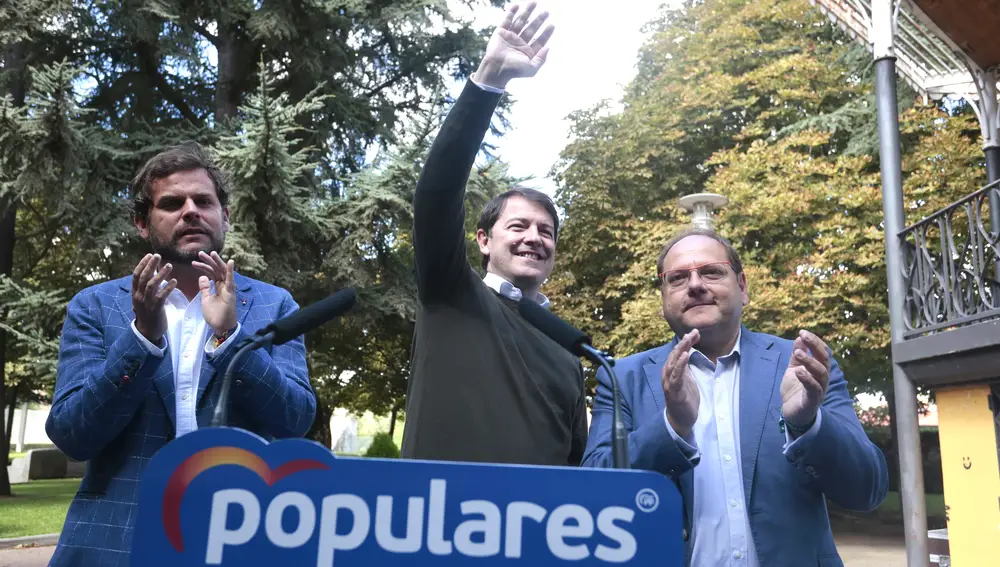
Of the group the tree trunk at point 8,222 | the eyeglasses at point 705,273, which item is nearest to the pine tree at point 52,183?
the tree trunk at point 8,222

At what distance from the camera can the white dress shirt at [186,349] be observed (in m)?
2.23

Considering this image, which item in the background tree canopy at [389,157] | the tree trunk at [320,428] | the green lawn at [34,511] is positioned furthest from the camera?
the tree trunk at [320,428]

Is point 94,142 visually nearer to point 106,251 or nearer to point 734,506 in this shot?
point 106,251

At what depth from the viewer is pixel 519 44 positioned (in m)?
1.95

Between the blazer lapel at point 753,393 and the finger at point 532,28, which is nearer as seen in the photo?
the finger at point 532,28

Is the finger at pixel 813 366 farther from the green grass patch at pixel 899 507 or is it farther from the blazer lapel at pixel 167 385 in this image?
the green grass patch at pixel 899 507

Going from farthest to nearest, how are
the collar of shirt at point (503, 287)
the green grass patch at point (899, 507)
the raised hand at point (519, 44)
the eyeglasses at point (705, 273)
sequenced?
the green grass patch at point (899, 507), the collar of shirt at point (503, 287), the eyeglasses at point (705, 273), the raised hand at point (519, 44)

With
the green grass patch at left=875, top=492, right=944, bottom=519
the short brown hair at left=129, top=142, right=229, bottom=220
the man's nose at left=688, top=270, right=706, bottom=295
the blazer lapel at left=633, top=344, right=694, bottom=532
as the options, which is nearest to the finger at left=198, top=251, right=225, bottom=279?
the short brown hair at left=129, top=142, right=229, bottom=220

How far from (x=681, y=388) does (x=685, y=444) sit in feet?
0.62

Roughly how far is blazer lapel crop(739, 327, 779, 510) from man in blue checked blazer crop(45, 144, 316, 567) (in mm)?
1184

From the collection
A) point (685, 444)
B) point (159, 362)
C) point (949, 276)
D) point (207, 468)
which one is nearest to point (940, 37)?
point (949, 276)

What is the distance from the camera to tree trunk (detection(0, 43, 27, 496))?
43.4ft

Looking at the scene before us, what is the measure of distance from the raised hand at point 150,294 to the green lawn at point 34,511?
13.0m

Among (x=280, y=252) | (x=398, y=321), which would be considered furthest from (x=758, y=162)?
(x=280, y=252)
